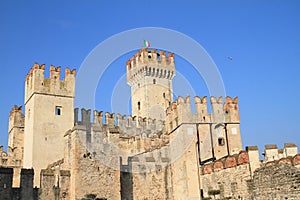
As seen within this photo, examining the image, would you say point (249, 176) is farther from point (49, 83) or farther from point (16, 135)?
point (16, 135)

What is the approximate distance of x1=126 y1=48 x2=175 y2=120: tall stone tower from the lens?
48.8 metres

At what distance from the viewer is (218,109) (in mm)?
25594

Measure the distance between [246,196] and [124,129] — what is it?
19.2 metres

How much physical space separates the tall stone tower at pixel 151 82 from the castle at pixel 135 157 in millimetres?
14163

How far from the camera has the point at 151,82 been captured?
50.5 m

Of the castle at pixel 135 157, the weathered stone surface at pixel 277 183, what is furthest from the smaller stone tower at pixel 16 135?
the weathered stone surface at pixel 277 183

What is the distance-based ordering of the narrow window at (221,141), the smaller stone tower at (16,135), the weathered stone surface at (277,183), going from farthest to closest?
the smaller stone tower at (16,135), the narrow window at (221,141), the weathered stone surface at (277,183)

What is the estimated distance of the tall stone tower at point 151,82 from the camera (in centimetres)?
4875

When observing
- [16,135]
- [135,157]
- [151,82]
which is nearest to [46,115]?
[16,135]

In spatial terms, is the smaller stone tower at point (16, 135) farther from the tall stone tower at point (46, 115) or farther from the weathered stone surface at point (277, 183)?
the weathered stone surface at point (277, 183)

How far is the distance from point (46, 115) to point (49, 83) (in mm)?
2890

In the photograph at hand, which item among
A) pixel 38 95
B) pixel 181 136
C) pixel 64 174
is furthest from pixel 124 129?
pixel 64 174

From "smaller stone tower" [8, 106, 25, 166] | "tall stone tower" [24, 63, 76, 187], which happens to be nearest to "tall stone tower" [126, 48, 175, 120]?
"smaller stone tower" [8, 106, 25, 166]

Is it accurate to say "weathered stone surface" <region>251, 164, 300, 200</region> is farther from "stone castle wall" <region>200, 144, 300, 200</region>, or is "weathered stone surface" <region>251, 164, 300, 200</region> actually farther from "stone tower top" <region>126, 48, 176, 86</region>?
"stone tower top" <region>126, 48, 176, 86</region>
